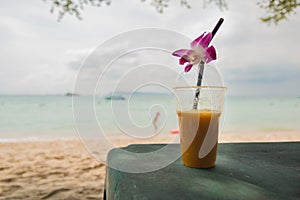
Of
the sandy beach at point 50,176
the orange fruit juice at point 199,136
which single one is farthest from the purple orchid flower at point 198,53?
the sandy beach at point 50,176

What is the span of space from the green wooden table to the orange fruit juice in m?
0.02

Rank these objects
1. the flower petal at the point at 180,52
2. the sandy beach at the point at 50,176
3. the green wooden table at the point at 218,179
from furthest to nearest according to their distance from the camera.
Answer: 1. the sandy beach at the point at 50,176
2. the flower petal at the point at 180,52
3. the green wooden table at the point at 218,179

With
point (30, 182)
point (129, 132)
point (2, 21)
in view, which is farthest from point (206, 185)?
point (2, 21)

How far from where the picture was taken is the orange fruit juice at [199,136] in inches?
22.5

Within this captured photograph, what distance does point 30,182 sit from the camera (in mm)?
1867

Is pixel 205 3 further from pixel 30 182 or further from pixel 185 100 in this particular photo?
pixel 30 182

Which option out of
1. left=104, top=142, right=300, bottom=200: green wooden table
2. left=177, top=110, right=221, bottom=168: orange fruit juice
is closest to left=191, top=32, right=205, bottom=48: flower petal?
left=177, top=110, right=221, bottom=168: orange fruit juice

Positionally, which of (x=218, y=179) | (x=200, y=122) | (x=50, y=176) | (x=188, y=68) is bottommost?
(x=50, y=176)

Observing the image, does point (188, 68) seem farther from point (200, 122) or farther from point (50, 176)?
point (50, 176)

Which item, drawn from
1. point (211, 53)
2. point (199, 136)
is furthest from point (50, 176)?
point (211, 53)

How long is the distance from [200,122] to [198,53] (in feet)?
0.52

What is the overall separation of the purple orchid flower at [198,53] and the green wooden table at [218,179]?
0.82 feet

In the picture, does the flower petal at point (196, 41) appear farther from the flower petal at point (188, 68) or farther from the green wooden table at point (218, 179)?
the green wooden table at point (218, 179)

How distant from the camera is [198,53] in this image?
538 mm
